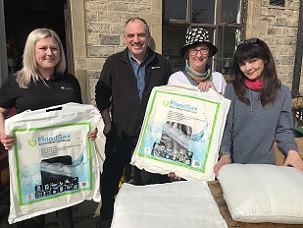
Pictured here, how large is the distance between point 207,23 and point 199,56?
10.4 ft

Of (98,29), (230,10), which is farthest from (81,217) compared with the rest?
(230,10)

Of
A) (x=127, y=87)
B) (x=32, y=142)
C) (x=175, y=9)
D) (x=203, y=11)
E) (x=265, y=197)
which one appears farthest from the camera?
(x=203, y=11)

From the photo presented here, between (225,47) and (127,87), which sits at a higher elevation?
(225,47)

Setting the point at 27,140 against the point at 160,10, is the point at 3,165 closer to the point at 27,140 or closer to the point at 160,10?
the point at 27,140

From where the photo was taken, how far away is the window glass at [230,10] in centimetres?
484

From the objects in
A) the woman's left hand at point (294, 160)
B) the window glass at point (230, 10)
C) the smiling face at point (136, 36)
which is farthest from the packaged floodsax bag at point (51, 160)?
the window glass at point (230, 10)

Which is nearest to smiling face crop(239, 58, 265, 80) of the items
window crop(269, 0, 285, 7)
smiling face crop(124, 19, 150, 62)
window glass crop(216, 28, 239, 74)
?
smiling face crop(124, 19, 150, 62)

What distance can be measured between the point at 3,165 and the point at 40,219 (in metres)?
0.63

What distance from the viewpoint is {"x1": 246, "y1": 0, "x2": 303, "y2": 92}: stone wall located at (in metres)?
4.91

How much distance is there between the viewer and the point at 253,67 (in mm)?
1610

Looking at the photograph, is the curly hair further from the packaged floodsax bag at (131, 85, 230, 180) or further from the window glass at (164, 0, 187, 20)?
the window glass at (164, 0, 187, 20)

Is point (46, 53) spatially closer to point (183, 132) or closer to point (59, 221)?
point (183, 132)

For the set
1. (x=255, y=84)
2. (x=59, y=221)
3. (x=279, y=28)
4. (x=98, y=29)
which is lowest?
(x=59, y=221)

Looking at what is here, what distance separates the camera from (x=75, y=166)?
5.25 ft
